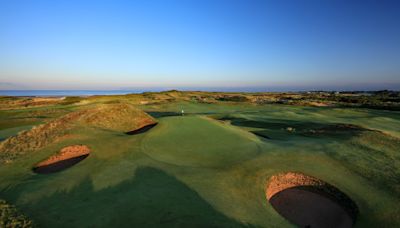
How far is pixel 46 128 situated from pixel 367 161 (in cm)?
2134

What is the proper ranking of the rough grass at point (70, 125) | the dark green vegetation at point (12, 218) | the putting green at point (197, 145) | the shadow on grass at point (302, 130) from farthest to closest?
the shadow on grass at point (302, 130) < the rough grass at point (70, 125) < the putting green at point (197, 145) < the dark green vegetation at point (12, 218)

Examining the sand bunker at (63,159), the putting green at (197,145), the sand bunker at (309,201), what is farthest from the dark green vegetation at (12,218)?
the sand bunker at (309,201)

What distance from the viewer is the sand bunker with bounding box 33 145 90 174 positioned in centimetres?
1239

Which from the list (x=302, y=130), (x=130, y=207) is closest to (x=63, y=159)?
(x=130, y=207)

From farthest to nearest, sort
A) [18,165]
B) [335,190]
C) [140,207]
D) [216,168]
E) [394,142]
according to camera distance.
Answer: [394,142] → [18,165] → [216,168] → [335,190] → [140,207]

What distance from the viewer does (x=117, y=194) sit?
28.2 ft

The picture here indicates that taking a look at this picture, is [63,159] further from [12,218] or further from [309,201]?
[309,201]

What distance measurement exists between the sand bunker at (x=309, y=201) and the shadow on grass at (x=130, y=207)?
3654mm

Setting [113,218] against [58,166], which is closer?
[113,218]

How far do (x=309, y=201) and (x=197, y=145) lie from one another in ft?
23.0

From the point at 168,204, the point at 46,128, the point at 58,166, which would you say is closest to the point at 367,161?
the point at 168,204

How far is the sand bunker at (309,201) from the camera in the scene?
29.1ft

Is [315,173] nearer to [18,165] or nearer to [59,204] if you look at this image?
[59,204]

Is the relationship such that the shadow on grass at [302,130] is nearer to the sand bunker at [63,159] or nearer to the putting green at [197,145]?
the putting green at [197,145]
